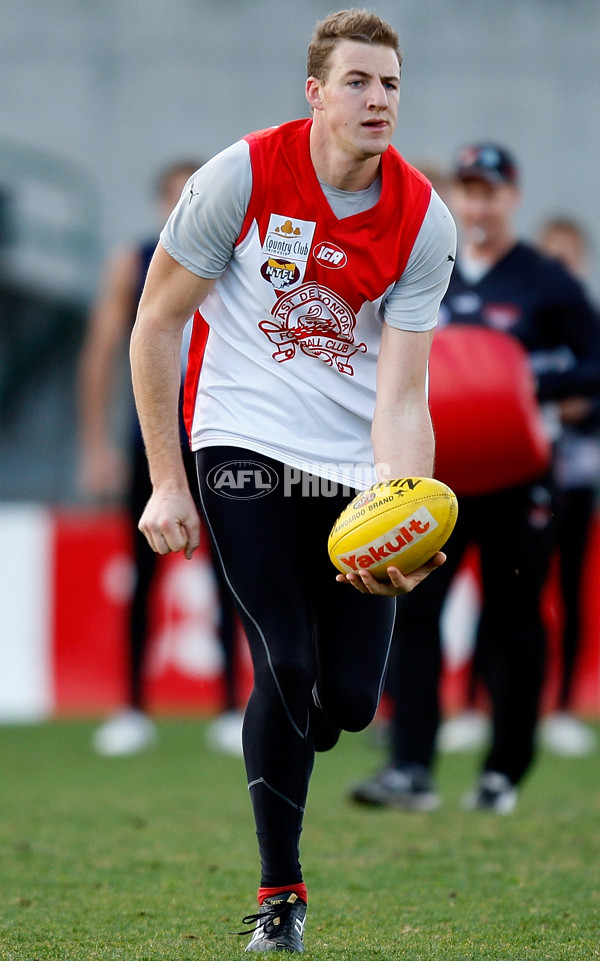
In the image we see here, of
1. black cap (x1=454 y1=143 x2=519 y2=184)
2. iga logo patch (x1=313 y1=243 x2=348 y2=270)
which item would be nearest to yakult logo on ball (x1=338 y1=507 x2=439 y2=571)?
iga logo patch (x1=313 y1=243 x2=348 y2=270)

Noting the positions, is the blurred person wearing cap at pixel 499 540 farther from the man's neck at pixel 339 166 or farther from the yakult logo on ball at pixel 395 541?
the yakult logo on ball at pixel 395 541

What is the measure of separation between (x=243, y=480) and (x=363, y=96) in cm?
94

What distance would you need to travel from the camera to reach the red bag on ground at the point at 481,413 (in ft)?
16.3

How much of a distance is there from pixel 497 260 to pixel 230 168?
2.39 metres

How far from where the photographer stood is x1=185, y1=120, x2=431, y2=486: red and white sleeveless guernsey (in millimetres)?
3330

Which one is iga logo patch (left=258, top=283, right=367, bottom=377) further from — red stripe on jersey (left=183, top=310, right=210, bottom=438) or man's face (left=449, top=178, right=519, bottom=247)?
man's face (left=449, top=178, right=519, bottom=247)

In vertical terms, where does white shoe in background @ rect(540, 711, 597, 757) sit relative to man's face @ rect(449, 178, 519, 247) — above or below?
below

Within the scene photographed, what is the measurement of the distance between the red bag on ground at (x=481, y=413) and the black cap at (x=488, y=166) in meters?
0.77

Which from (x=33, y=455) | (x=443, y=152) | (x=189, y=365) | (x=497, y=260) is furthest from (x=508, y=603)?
(x=443, y=152)

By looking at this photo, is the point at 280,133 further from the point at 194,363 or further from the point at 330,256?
the point at 194,363

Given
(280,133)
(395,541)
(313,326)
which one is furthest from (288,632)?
(280,133)

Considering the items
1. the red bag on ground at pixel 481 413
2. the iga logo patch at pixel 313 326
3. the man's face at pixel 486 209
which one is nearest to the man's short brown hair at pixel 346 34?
the iga logo patch at pixel 313 326

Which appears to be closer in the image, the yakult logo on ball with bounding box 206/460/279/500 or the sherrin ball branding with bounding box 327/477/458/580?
the sherrin ball branding with bounding box 327/477/458/580

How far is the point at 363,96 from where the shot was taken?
→ 3.27 m
